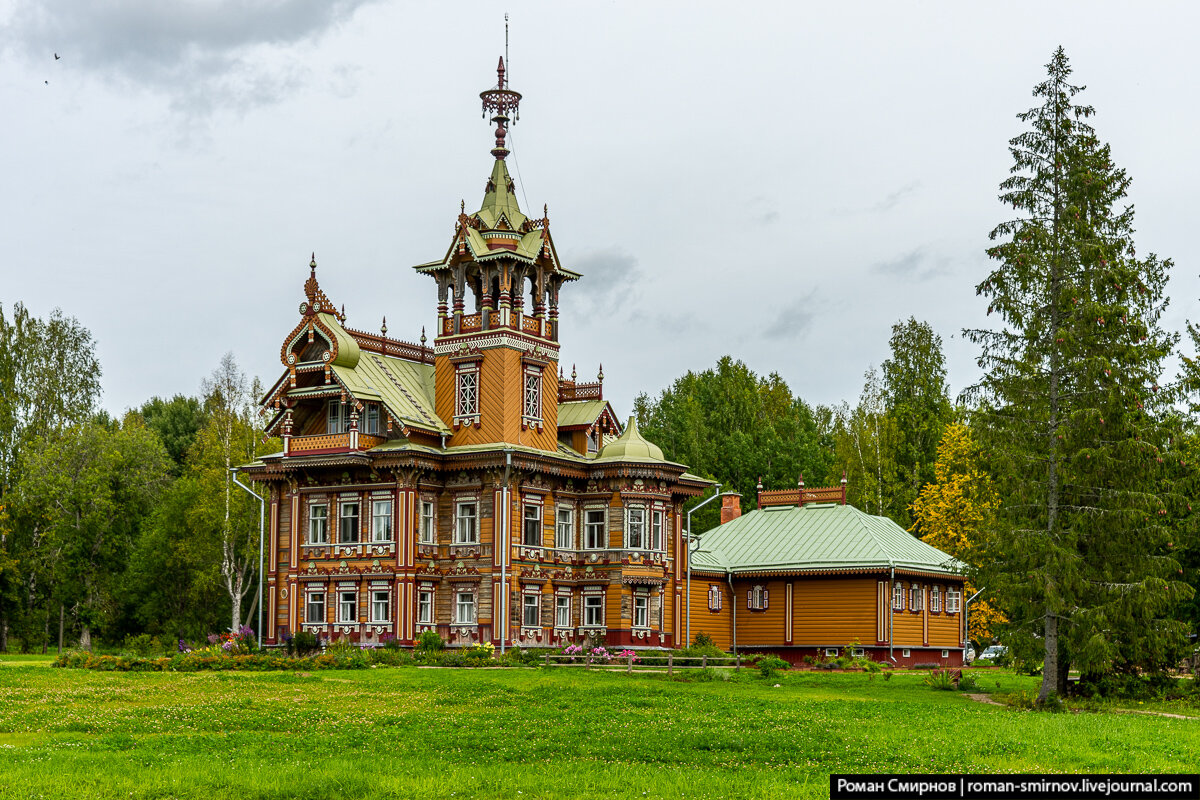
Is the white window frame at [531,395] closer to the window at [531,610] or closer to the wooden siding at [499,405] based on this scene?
the wooden siding at [499,405]

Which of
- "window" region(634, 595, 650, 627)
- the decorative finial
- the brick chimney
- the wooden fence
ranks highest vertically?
the decorative finial

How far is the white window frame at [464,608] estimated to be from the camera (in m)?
49.6

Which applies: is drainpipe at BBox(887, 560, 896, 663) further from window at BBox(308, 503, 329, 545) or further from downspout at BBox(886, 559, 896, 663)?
window at BBox(308, 503, 329, 545)

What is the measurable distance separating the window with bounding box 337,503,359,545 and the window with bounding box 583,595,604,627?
8565 mm

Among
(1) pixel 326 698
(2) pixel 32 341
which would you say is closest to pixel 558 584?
(1) pixel 326 698

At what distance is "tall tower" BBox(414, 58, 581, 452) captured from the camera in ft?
168

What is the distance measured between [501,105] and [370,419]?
13.5m

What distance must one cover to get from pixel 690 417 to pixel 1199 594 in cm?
4652

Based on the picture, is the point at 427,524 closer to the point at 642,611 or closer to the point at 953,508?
the point at 642,611

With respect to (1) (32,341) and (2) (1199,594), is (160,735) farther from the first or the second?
(1) (32,341)

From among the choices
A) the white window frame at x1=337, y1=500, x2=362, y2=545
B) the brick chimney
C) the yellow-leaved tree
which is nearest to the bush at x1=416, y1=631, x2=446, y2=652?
the white window frame at x1=337, y1=500, x2=362, y2=545

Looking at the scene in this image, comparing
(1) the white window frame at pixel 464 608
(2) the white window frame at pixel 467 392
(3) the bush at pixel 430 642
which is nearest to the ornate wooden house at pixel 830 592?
(1) the white window frame at pixel 464 608

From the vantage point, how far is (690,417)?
275 ft

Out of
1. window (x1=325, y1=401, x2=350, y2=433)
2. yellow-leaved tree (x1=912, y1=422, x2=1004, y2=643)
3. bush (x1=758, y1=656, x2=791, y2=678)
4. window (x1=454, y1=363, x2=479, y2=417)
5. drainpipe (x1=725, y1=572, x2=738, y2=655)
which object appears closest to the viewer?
bush (x1=758, y1=656, x2=791, y2=678)
